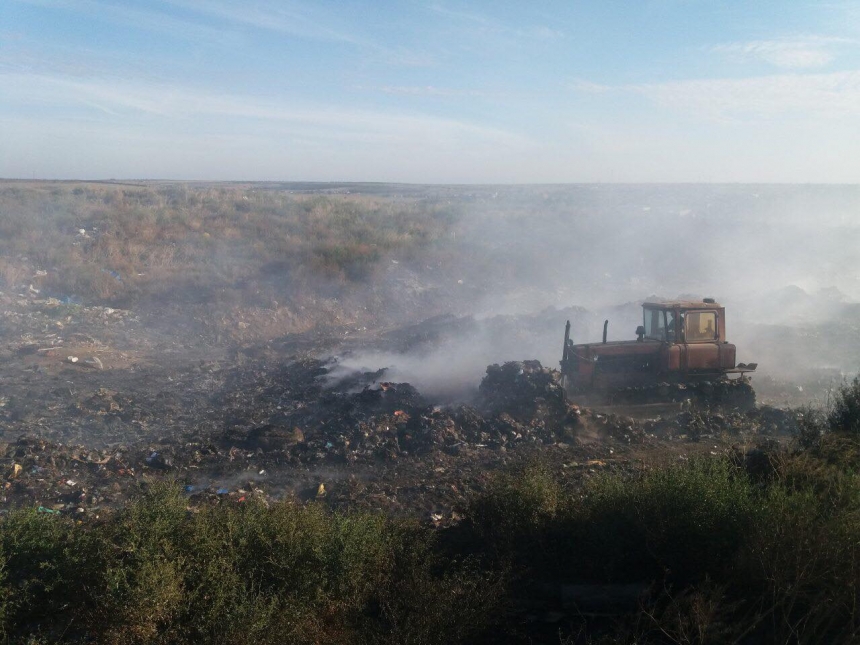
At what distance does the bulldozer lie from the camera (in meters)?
10.9

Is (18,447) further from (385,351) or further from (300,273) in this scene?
(300,273)

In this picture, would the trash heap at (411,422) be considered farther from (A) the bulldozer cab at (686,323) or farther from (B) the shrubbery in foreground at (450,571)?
(B) the shrubbery in foreground at (450,571)

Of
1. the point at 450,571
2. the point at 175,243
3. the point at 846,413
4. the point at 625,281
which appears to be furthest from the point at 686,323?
the point at 175,243

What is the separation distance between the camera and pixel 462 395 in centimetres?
Answer: 1206

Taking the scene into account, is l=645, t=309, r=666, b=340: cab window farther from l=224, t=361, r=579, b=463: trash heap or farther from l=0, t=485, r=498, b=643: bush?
l=0, t=485, r=498, b=643: bush

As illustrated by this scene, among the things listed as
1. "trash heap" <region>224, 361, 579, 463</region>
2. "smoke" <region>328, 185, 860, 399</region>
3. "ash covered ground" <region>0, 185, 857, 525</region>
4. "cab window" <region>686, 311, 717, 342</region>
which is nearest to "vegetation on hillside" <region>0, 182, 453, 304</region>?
"ash covered ground" <region>0, 185, 857, 525</region>

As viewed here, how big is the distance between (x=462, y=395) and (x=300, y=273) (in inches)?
454

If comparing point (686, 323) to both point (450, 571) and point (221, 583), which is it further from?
point (221, 583)

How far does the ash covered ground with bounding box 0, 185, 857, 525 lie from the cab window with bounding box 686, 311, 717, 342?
1540 millimetres

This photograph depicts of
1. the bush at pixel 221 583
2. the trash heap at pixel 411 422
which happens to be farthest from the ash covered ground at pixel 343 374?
the bush at pixel 221 583

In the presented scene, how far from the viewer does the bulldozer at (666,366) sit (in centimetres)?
1091

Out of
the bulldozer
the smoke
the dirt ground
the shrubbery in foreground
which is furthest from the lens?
the smoke

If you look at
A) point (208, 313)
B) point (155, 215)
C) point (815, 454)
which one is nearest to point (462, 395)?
point (815, 454)

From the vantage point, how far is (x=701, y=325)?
11.1m
